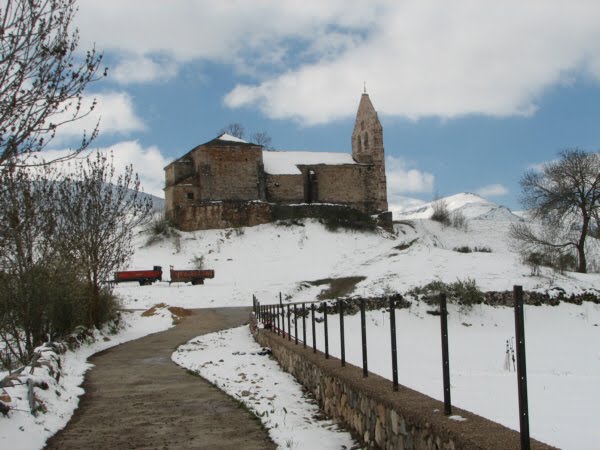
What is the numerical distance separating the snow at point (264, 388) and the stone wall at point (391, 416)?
0.24 meters

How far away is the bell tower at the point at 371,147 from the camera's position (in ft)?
194

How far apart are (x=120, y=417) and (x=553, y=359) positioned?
338 inches

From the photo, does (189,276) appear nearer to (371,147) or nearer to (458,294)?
(458,294)

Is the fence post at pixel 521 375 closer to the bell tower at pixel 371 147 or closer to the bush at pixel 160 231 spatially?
the bush at pixel 160 231

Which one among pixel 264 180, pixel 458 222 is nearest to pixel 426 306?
pixel 264 180

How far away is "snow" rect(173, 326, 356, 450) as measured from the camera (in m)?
6.11

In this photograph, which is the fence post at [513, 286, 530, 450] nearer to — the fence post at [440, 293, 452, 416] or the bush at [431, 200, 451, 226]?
the fence post at [440, 293, 452, 416]

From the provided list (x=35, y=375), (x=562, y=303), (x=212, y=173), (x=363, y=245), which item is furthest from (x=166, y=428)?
(x=212, y=173)

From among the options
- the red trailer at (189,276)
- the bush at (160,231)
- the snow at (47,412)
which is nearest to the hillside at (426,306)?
the bush at (160,231)

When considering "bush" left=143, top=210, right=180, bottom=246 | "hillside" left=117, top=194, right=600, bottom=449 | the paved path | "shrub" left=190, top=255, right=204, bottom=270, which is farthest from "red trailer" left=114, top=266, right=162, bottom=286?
the paved path

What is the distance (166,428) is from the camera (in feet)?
21.8

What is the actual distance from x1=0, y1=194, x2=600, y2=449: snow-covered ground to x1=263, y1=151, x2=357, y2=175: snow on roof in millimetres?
7557

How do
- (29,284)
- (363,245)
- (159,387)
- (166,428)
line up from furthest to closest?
(363,245), (29,284), (159,387), (166,428)

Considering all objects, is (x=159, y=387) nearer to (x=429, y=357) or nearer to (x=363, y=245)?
(x=429, y=357)
